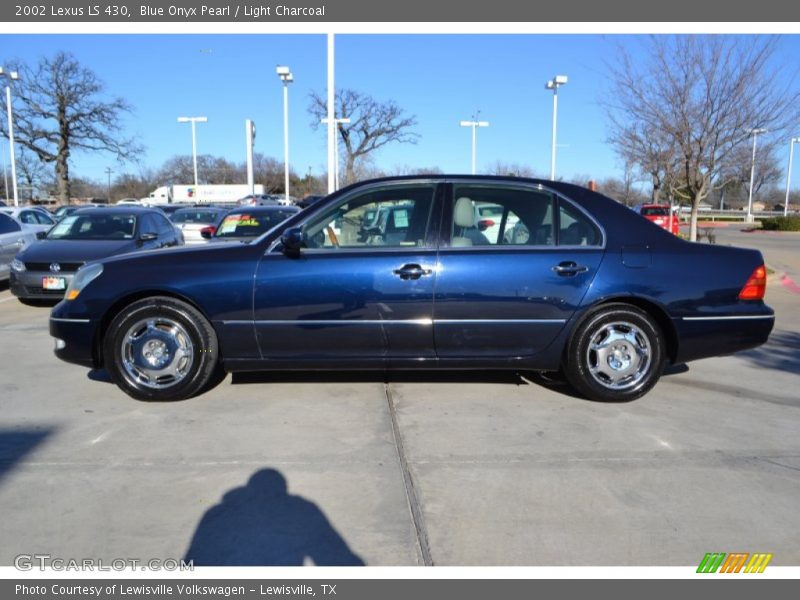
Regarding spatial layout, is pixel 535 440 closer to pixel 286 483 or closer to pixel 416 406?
pixel 416 406

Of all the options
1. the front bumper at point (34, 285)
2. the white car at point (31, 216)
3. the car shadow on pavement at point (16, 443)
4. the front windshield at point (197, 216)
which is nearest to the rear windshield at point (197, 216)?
the front windshield at point (197, 216)

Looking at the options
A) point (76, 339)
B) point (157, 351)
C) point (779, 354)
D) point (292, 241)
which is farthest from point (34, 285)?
point (779, 354)

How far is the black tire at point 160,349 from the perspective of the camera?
4488mm

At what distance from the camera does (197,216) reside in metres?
15.2

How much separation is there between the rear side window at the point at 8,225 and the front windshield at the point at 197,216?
13.1 ft

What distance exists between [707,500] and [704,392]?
6.76 ft

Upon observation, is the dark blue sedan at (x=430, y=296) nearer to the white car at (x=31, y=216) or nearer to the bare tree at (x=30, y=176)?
the white car at (x=31, y=216)

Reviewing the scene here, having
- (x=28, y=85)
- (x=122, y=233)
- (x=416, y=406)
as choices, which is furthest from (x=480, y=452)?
(x=28, y=85)

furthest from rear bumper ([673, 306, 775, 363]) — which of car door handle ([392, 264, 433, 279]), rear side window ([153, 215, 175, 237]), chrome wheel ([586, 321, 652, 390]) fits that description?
rear side window ([153, 215, 175, 237])

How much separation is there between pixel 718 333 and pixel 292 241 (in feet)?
10.7

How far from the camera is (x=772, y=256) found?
55.2 feet

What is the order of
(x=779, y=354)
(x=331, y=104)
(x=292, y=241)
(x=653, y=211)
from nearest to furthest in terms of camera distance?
(x=292, y=241) → (x=779, y=354) → (x=331, y=104) → (x=653, y=211)

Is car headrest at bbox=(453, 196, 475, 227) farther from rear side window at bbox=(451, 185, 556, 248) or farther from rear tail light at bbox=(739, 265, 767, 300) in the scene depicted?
rear tail light at bbox=(739, 265, 767, 300)

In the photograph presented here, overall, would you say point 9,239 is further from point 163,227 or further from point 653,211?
point 653,211
